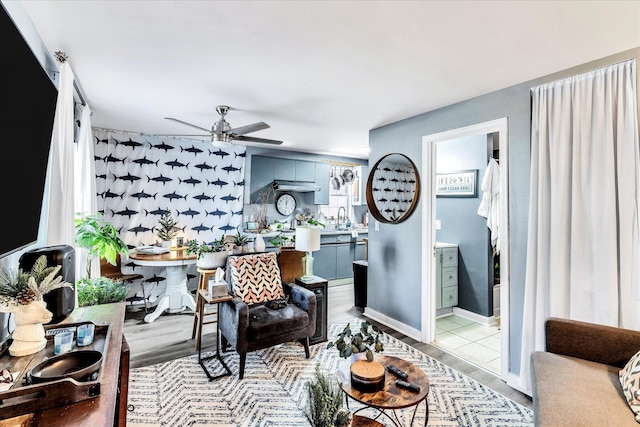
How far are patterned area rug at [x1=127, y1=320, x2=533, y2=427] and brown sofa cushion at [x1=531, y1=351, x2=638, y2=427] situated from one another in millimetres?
581

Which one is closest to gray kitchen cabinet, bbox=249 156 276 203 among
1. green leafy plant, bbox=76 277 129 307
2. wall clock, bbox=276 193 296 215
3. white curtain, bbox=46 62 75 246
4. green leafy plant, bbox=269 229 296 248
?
wall clock, bbox=276 193 296 215

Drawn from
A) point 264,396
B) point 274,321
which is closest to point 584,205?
point 274,321

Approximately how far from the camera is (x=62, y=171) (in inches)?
79.7

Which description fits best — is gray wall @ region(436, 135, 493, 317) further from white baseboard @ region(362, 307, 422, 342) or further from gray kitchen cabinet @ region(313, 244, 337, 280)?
gray kitchen cabinet @ region(313, 244, 337, 280)

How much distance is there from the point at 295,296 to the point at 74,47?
99.4 inches

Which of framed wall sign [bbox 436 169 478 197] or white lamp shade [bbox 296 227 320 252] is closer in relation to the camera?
white lamp shade [bbox 296 227 320 252]

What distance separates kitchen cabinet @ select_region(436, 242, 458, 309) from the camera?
12.9ft

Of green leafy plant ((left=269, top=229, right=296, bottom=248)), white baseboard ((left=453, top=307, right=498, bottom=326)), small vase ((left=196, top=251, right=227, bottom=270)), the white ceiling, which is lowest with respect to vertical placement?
white baseboard ((left=453, top=307, right=498, bottom=326))

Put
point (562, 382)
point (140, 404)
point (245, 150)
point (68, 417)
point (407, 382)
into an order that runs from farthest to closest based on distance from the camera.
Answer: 1. point (245, 150)
2. point (140, 404)
3. point (407, 382)
4. point (562, 382)
5. point (68, 417)

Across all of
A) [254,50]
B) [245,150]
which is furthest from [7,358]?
[245,150]

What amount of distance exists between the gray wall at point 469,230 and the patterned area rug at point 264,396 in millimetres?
1420

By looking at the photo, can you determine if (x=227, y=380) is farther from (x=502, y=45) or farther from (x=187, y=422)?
(x=502, y=45)

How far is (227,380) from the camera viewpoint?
252 cm

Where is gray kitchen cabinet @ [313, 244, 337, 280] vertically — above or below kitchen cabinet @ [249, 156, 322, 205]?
below
